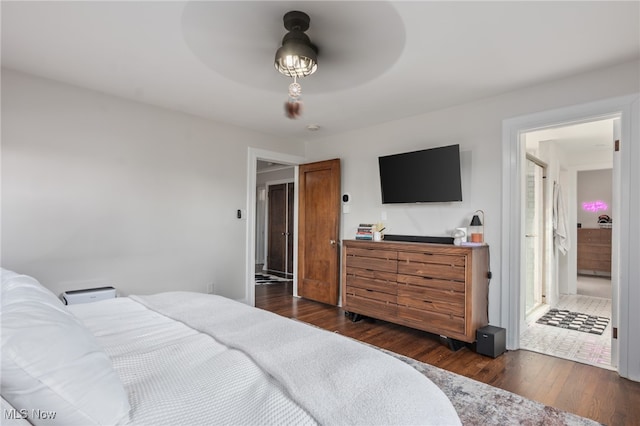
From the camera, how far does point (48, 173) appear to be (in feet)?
9.72

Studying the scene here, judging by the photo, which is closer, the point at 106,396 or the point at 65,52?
the point at 106,396

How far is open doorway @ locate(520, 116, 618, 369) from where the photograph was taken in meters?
3.29

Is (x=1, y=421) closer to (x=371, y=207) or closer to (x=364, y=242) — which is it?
(x=364, y=242)

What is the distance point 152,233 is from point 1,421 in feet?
10.3

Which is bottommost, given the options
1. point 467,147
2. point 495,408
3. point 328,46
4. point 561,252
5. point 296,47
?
point 495,408

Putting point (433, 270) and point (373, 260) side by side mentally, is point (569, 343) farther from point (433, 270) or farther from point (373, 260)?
point (373, 260)

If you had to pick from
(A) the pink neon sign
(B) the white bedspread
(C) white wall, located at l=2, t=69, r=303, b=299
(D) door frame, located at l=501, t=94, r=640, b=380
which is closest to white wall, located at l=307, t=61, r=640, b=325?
(D) door frame, located at l=501, t=94, r=640, b=380

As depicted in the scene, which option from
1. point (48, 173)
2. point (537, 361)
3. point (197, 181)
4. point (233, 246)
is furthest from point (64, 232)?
point (537, 361)

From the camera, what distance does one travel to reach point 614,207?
265 centimetres

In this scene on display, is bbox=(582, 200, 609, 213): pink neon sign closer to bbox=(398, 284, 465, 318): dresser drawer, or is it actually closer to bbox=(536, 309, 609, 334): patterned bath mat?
bbox=(536, 309, 609, 334): patterned bath mat

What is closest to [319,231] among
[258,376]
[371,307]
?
[371,307]

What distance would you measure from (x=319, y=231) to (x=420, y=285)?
189 centimetres

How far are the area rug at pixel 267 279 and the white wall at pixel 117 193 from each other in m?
2.04

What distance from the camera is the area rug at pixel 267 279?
642cm
